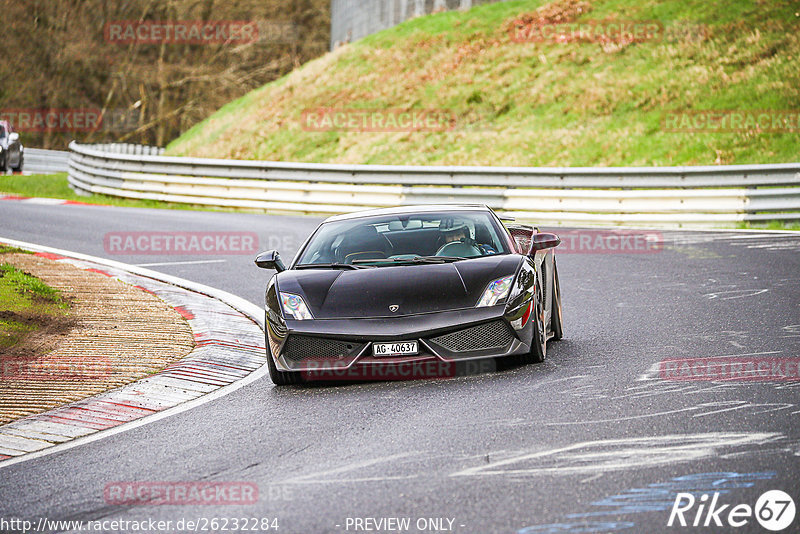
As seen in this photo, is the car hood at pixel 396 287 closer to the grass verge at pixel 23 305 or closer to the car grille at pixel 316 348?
the car grille at pixel 316 348

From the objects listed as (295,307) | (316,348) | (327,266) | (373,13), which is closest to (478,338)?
(316,348)

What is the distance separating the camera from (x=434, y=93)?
117 feet

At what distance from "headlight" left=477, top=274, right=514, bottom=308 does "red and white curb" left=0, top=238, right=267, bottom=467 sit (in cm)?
198

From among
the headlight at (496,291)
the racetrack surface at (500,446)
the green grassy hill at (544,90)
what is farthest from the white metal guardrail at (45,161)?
the headlight at (496,291)

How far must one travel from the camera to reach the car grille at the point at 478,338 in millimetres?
7676

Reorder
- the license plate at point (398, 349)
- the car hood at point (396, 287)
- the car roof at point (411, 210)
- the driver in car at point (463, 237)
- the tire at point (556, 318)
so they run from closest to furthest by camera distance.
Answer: the license plate at point (398, 349) < the car hood at point (396, 287) < the driver in car at point (463, 237) < the tire at point (556, 318) < the car roof at point (411, 210)

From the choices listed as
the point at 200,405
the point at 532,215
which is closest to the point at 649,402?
the point at 200,405

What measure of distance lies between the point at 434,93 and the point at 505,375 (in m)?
28.5

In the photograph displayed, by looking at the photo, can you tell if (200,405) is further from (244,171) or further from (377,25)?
(377,25)

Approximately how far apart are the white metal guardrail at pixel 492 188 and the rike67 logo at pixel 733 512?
1438cm

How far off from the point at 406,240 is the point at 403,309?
1318 millimetres

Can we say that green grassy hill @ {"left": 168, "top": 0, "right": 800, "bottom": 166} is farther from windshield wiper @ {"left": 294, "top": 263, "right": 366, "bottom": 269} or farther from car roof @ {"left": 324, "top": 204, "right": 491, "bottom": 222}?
windshield wiper @ {"left": 294, "top": 263, "right": 366, "bottom": 269}

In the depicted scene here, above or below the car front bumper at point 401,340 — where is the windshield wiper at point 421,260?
above

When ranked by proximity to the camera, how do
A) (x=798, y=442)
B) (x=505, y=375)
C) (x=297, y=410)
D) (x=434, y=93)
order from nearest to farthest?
(x=798, y=442), (x=297, y=410), (x=505, y=375), (x=434, y=93)
